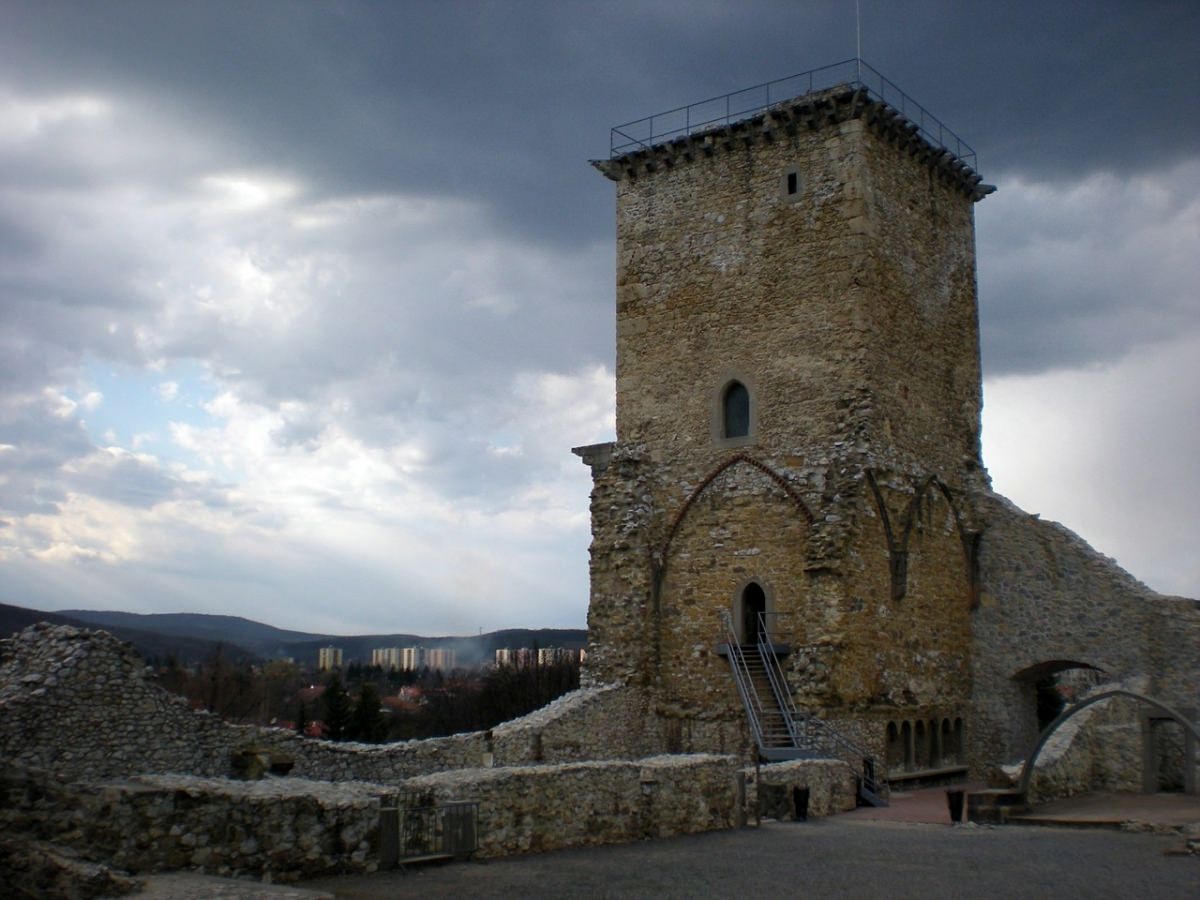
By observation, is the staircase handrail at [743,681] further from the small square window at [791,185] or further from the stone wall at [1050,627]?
the small square window at [791,185]

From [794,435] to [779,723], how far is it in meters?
5.06

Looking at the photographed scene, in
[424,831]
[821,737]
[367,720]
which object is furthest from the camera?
[367,720]

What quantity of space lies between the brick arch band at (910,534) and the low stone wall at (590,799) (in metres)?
8.22

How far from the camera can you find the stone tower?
20.7 metres

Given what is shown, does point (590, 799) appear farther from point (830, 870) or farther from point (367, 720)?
point (367, 720)

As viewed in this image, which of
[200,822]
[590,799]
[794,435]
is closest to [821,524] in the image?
[794,435]

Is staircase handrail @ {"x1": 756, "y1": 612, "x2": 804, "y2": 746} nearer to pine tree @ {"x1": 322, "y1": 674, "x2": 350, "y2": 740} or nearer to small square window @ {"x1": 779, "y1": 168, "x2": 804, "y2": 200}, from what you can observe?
small square window @ {"x1": 779, "y1": 168, "x2": 804, "y2": 200}

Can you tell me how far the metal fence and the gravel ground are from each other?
194mm

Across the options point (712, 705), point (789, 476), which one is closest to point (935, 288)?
point (789, 476)

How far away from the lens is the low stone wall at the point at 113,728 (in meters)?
13.0

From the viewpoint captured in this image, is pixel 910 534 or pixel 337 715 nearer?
pixel 910 534

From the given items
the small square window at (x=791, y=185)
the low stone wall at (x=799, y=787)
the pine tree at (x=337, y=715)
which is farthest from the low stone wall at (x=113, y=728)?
the pine tree at (x=337, y=715)

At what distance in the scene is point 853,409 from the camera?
20.9 meters

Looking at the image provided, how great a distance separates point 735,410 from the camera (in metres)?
22.5
